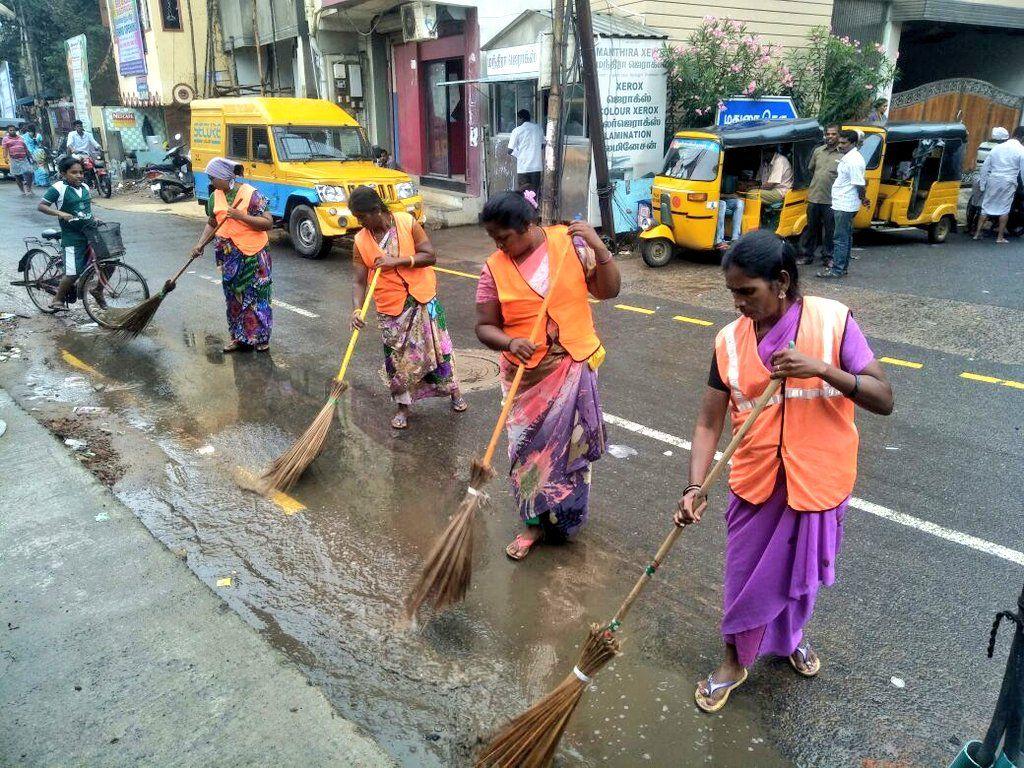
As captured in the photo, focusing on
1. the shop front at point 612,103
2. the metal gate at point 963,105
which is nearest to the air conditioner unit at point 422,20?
the shop front at point 612,103

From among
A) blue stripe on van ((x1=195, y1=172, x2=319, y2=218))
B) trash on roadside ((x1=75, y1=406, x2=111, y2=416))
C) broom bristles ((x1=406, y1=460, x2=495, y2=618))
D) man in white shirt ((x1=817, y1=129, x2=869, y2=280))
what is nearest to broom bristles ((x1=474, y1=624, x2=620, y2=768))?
broom bristles ((x1=406, y1=460, x2=495, y2=618))

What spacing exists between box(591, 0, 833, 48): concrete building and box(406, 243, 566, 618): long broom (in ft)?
35.7

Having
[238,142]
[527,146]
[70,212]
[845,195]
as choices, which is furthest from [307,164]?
[845,195]

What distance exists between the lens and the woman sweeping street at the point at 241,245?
642cm

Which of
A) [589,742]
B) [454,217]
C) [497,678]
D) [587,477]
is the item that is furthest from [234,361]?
[454,217]

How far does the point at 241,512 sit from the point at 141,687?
1503mm

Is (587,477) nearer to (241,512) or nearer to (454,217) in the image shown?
(241,512)

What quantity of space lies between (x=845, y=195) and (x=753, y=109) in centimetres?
330

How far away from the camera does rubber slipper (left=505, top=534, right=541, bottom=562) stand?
12.0ft

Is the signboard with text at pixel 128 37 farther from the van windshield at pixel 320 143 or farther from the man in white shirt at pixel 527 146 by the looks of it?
the man in white shirt at pixel 527 146

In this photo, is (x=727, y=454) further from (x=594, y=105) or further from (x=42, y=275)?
(x=42, y=275)

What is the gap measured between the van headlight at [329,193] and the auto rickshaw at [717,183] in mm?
4424

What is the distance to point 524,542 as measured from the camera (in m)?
3.72

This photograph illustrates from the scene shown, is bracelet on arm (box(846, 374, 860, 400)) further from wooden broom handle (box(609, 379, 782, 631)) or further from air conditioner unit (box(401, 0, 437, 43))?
air conditioner unit (box(401, 0, 437, 43))
